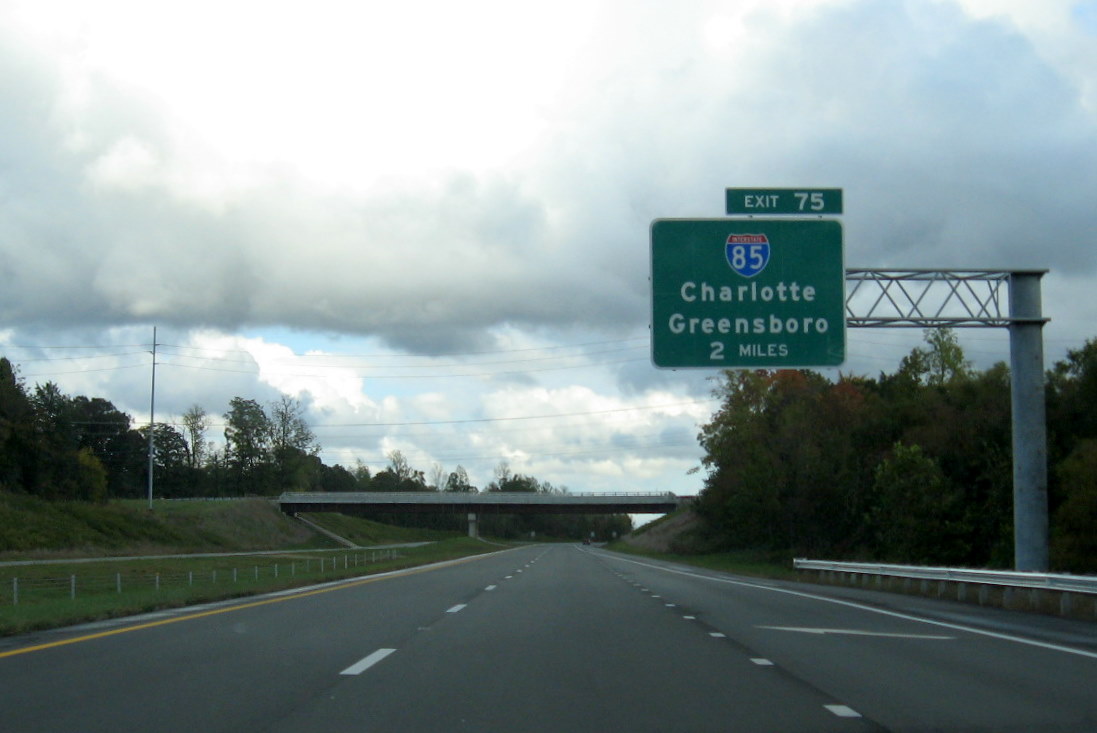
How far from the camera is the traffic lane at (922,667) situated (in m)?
9.33

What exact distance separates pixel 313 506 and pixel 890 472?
253 ft

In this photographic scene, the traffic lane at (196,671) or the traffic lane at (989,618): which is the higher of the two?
the traffic lane at (196,671)

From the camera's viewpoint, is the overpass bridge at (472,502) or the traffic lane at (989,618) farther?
the overpass bridge at (472,502)

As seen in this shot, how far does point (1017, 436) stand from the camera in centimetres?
2556

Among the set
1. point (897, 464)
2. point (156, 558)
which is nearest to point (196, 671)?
point (897, 464)

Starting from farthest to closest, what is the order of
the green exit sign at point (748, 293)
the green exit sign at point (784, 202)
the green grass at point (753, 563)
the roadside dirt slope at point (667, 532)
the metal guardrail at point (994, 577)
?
the roadside dirt slope at point (667, 532)
the green grass at point (753, 563)
the green exit sign at point (784, 202)
the green exit sign at point (748, 293)
the metal guardrail at point (994, 577)

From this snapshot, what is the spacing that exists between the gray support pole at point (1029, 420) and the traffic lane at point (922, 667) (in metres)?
4.96

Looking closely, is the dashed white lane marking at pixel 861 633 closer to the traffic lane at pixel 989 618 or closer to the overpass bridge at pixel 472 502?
the traffic lane at pixel 989 618

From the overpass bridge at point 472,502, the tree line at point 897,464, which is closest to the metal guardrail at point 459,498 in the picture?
the overpass bridge at point 472,502

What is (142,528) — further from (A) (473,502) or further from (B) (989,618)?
(B) (989,618)

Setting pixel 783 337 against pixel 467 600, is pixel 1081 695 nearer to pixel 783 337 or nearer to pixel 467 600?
pixel 783 337

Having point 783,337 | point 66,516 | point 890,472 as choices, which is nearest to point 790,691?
point 783,337

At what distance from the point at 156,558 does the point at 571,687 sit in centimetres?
5982

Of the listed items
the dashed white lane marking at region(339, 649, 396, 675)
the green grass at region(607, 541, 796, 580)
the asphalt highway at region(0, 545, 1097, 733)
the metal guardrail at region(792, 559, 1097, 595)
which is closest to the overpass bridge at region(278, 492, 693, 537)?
the green grass at region(607, 541, 796, 580)
